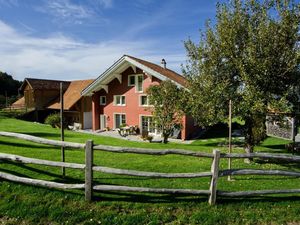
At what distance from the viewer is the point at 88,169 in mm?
6047

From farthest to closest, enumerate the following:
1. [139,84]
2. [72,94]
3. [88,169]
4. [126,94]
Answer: [72,94], [126,94], [139,84], [88,169]

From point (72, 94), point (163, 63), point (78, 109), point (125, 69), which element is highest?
point (163, 63)

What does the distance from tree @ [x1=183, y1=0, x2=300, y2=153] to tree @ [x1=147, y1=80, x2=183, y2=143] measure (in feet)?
30.8

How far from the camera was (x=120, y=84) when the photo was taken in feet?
98.5

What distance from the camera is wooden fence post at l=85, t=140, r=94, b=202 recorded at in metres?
5.97

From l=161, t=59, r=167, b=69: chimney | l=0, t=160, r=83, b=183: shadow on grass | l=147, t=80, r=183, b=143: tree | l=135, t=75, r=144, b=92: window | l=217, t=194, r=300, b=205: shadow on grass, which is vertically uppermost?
l=161, t=59, r=167, b=69: chimney

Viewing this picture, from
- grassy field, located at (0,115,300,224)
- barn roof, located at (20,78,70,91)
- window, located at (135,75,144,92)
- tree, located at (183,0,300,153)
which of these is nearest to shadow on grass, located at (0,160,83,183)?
grassy field, located at (0,115,300,224)

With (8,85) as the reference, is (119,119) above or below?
below

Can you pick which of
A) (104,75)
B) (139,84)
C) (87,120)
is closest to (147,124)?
(139,84)

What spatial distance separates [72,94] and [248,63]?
3122 cm

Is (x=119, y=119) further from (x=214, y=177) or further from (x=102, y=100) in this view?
(x=214, y=177)

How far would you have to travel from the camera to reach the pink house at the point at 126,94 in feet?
86.3

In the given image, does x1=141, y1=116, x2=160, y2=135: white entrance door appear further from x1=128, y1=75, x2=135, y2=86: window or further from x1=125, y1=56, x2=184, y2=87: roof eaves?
x1=125, y1=56, x2=184, y2=87: roof eaves

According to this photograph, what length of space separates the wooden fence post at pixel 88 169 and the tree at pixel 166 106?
15835mm
